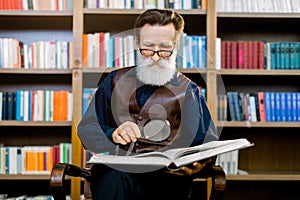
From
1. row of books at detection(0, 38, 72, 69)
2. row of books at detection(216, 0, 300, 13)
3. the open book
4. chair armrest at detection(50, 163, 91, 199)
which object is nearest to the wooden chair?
chair armrest at detection(50, 163, 91, 199)

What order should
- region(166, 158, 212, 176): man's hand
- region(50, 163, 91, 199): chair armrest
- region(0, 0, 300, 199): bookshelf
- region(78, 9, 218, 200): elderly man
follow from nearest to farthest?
region(166, 158, 212, 176): man's hand, region(50, 163, 91, 199): chair armrest, region(78, 9, 218, 200): elderly man, region(0, 0, 300, 199): bookshelf

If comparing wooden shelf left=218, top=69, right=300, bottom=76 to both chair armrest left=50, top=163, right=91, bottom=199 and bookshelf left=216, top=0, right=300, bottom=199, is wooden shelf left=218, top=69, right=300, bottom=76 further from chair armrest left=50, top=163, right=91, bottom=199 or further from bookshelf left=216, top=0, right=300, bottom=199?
chair armrest left=50, top=163, right=91, bottom=199

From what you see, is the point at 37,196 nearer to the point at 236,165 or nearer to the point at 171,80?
the point at 236,165

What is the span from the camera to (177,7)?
3.12 metres

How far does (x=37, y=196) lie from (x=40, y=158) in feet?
0.78

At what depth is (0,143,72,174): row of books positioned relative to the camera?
3.12m

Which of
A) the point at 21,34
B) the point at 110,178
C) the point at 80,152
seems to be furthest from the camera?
the point at 21,34

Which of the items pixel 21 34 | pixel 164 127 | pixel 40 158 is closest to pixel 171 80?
pixel 164 127

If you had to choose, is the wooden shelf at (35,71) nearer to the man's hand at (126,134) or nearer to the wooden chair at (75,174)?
the wooden chair at (75,174)

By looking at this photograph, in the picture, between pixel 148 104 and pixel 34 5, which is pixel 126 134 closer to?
pixel 148 104

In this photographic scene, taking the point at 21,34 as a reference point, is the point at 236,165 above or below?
below

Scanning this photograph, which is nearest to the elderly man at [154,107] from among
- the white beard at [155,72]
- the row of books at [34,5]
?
the white beard at [155,72]

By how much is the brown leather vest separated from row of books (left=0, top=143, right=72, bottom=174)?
3.47 feet

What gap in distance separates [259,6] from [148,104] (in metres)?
1.36
